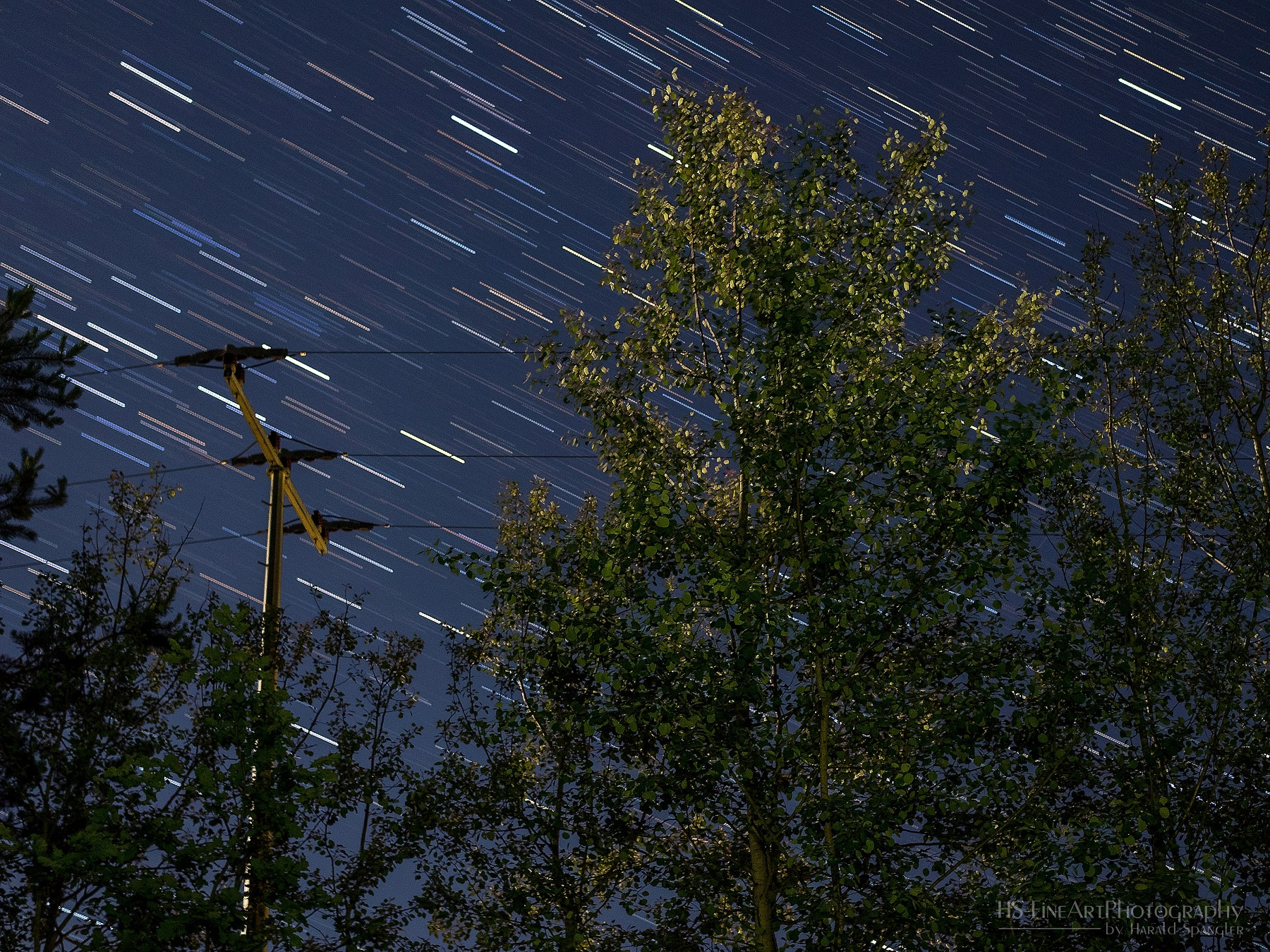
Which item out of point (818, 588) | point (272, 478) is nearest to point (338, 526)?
point (272, 478)

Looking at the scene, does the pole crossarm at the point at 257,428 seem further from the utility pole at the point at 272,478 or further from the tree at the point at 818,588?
the tree at the point at 818,588

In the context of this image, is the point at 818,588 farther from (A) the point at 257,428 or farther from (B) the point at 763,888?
(A) the point at 257,428

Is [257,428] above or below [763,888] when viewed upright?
above

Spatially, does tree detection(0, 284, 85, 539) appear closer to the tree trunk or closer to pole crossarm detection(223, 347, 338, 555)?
pole crossarm detection(223, 347, 338, 555)

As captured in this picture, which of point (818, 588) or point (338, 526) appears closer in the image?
point (818, 588)

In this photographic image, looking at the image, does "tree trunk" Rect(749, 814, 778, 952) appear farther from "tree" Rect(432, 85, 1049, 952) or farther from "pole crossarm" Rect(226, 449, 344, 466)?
"pole crossarm" Rect(226, 449, 344, 466)

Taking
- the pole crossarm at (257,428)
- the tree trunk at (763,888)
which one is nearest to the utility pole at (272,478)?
the pole crossarm at (257,428)

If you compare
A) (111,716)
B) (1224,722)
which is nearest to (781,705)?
(1224,722)

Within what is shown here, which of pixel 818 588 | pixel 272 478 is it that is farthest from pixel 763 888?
pixel 272 478

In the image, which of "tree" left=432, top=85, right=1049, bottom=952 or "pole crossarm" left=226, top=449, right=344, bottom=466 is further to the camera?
"pole crossarm" left=226, top=449, right=344, bottom=466

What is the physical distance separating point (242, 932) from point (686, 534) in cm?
696

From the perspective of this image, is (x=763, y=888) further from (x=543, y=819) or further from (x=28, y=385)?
(x=28, y=385)

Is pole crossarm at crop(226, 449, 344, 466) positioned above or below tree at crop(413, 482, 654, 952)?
above

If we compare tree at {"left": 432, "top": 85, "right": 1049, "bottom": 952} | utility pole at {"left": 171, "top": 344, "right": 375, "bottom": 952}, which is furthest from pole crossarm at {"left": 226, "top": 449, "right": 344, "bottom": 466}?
tree at {"left": 432, "top": 85, "right": 1049, "bottom": 952}
